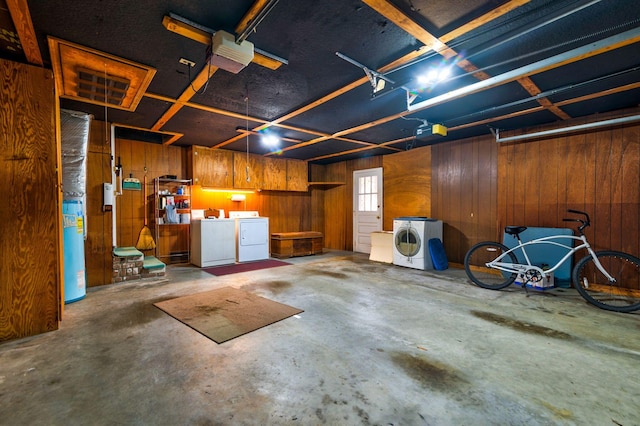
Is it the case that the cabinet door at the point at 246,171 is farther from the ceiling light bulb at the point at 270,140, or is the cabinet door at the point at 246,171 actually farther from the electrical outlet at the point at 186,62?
the electrical outlet at the point at 186,62

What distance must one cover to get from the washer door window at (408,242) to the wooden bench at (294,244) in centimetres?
212

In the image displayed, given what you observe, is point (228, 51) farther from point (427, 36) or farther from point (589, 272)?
point (589, 272)

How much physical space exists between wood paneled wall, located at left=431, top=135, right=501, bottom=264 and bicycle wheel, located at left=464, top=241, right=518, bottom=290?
0.29 metres

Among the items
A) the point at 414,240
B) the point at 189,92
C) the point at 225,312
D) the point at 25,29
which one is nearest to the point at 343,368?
the point at 225,312

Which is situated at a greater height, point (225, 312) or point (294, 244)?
point (294, 244)

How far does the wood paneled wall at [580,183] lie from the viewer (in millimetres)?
3652

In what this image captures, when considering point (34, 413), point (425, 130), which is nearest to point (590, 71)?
point (425, 130)

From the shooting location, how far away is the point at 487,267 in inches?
189

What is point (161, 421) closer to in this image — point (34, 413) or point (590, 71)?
point (34, 413)

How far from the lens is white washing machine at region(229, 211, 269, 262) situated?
5816 millimetres

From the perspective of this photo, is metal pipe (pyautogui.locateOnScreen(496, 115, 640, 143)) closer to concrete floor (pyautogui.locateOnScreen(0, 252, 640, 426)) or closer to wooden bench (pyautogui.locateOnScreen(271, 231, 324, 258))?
concrete floor (pyautogui.locateOnScreen(0, 252, 640, 426))

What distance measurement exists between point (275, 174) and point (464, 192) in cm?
412

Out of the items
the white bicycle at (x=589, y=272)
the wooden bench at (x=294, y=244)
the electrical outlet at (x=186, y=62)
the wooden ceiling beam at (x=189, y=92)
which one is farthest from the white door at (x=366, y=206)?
the electrical outlet at (x=186, y=62)

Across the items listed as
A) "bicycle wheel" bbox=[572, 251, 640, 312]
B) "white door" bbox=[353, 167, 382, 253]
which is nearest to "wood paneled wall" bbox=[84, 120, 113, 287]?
"white door" bbox=[353, 167, 382, 253]
